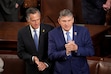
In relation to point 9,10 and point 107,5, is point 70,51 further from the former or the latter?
point 9,10

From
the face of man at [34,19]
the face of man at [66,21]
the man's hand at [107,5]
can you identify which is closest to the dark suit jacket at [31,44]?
the face of man at [34,19]

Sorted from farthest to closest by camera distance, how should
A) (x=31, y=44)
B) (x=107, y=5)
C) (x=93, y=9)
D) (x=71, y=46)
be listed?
1. (x=93, y=9)
2. (x=107, y=5)
3. (x=31, y=44)
4. (x=71, y=46)

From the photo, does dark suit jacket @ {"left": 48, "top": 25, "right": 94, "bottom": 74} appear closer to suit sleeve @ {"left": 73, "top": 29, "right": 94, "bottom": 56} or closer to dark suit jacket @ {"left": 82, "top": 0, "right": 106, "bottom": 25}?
suit sleeve @ {"left": 73, "top": 29, "right": 94, "bottom": 56}

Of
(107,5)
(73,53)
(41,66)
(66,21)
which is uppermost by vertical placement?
(66,21)

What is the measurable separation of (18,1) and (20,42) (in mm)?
2520

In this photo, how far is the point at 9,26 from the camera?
4.16 m

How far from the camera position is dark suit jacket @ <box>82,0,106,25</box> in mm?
4262

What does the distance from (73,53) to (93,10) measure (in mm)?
1770

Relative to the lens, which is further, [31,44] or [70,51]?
[31,44]

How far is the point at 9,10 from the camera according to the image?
5.05m

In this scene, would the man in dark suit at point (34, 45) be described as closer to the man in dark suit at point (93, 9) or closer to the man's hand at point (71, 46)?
the man's hand at point (71, 46)

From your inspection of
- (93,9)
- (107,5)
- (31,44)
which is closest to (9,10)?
(93,9)

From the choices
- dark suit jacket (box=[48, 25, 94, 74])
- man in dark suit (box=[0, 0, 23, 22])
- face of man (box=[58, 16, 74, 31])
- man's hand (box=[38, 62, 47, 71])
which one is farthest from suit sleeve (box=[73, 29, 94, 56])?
man in dark suit (box=[0, 0, 23, 22])

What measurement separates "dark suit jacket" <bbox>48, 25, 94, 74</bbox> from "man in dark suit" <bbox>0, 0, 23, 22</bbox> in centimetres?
252
